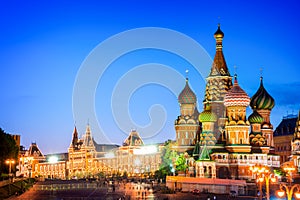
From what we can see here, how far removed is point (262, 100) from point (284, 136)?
77.8 ft

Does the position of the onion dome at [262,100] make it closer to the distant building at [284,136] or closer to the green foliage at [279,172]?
the green foliage at [279,172]

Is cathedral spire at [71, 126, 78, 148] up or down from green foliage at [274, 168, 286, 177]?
up

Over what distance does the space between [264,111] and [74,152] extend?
341 ft

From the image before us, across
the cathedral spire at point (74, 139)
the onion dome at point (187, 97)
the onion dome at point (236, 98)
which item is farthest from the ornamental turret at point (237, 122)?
the cathedral spire at point (74, 139)

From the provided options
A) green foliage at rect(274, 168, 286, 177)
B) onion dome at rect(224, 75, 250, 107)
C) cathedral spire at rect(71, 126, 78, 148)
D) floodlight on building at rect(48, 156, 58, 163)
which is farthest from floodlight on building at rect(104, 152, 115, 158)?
green foliage at rect(274, 168, 286, 177)

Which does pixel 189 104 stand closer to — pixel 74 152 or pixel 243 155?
pixel 243 155

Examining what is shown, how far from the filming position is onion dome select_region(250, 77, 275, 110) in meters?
79.2

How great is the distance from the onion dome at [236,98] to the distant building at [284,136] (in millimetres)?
30413

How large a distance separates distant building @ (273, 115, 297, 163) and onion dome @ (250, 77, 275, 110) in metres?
21.0

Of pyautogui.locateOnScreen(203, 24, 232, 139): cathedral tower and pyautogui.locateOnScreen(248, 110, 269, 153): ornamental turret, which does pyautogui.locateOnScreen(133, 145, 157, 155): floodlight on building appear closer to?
pyautogui.locateOnScreen(203, 24, 232, 139): cathedral tower

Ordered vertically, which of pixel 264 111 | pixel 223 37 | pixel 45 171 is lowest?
pixel 45 171

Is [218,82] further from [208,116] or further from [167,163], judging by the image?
[167,163]

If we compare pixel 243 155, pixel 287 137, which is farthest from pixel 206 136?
pixel 287 137

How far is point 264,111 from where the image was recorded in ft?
260
